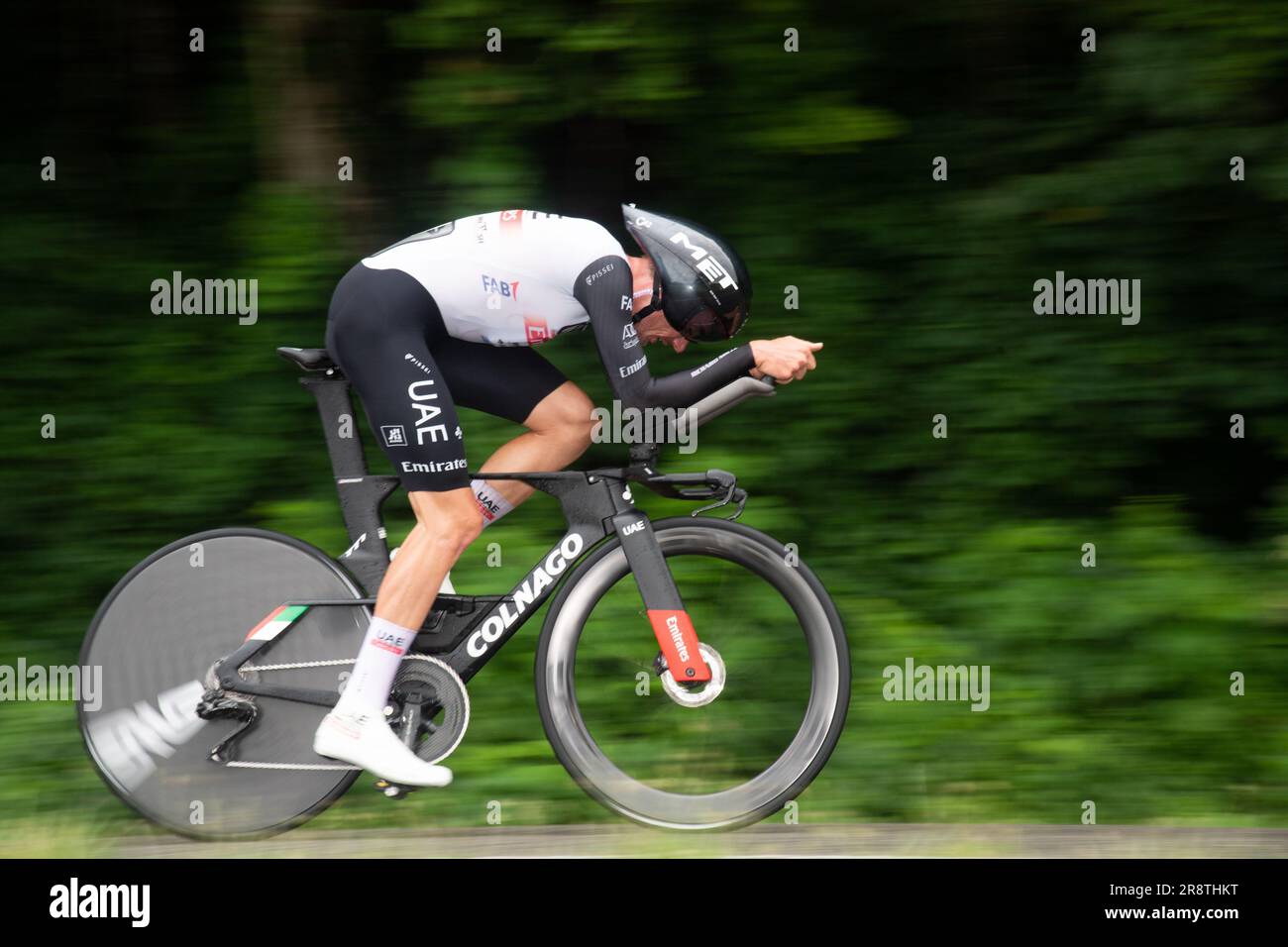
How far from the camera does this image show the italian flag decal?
372 centimetres

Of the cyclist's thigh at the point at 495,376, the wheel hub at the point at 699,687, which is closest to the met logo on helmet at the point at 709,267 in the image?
the cyclist's thigh at the point at 495,376

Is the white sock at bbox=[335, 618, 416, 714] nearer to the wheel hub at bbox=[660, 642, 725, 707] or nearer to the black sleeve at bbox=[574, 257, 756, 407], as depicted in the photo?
the wheel hub at bbox=[660, 642, 725, 707]

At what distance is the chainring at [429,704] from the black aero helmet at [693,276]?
1.12 metres

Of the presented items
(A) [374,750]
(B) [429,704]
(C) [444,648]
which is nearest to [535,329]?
(C) [444,648]

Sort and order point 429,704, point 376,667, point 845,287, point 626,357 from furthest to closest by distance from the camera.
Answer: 1. point 845,287
2. point 429,704
3. point 376,667
4. point 626,357

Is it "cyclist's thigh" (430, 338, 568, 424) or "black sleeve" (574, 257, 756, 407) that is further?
"cyclist's thigh" (430, 338, 568, 424)

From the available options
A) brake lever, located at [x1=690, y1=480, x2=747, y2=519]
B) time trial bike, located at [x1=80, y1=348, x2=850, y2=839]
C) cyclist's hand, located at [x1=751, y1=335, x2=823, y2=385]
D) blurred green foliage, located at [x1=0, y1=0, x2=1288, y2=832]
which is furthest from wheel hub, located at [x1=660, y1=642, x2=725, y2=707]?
blurred green foliage, located at [x1=0, y1=0, x2=1288, y2=832]

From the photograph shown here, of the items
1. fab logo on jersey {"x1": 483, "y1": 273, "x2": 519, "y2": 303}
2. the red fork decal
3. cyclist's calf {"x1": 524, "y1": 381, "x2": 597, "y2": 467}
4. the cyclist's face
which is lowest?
the red fork decal

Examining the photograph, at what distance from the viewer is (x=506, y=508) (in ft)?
12.6

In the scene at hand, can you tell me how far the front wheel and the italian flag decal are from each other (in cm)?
70

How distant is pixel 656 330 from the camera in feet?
12.4

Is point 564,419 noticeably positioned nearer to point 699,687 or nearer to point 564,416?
point 564,416

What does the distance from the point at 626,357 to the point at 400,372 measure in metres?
0.59

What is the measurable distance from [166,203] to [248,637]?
8.99 ft
